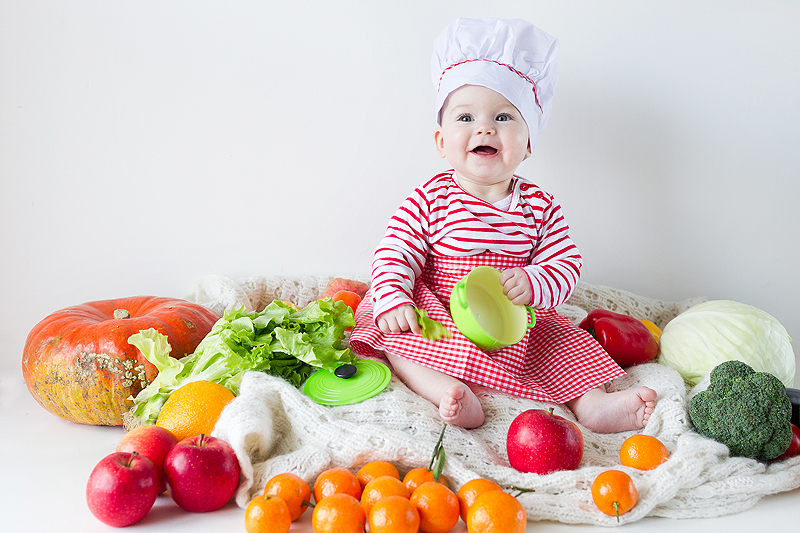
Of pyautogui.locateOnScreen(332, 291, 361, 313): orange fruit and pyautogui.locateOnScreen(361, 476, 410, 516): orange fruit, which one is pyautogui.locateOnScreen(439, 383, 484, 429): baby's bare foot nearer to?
pyautogui.locateOnScreen(361, 476, 410, 516): orange fruit

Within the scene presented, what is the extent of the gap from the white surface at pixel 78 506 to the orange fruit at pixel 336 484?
0.07 m

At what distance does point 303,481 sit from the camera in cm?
115

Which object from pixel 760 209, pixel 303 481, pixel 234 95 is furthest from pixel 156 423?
pixel 760 209

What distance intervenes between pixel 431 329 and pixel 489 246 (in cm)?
30

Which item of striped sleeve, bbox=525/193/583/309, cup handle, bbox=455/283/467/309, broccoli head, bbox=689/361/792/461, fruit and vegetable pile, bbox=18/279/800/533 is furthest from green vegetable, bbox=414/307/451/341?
broccoli head, bbox=689/361/792/461

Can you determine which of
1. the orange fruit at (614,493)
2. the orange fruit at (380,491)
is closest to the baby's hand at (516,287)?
the orange fruit at (614,493)

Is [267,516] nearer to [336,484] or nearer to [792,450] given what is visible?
[336,484]

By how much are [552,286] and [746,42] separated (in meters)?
1.34

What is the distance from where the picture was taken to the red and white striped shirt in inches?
66.4

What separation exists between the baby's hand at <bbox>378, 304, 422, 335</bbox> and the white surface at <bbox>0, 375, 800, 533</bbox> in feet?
1.77

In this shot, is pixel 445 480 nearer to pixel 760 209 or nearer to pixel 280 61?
pixel 280 61

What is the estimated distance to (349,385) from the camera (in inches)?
58.1

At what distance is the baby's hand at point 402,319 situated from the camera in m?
1.57

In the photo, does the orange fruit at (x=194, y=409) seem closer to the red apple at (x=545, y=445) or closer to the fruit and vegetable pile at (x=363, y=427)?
the fruit and vegetable pile at (x=363, y=427)
